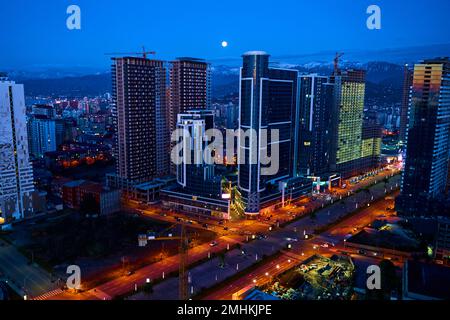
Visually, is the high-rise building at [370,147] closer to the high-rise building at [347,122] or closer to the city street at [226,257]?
the high-rise building at [347,122]

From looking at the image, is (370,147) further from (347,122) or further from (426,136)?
(426,136)

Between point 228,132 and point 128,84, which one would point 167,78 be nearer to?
point 128,84

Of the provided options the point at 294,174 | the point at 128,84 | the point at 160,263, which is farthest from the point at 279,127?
the point at 160,263

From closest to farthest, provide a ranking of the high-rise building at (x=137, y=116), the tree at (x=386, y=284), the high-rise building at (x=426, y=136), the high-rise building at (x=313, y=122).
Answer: the tree at (x=386, y=284), the high-rise building at (x=426, y=136), the high-rise building at (x=137, y=116), the high-rise building at (x=313, y=122)

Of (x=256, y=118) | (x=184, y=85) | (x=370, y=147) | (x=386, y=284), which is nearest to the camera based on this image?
(x=386, y=284)

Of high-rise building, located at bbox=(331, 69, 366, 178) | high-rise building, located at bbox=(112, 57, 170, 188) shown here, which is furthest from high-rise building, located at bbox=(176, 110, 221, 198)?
high-rise building, located at bbox=(331, 69, 366, 178)

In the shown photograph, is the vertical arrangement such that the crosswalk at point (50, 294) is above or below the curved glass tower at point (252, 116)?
below

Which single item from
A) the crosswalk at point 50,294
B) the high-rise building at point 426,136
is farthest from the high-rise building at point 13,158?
the high-rise building at point 426,136

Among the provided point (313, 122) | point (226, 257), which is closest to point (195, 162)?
point (226, 257)
